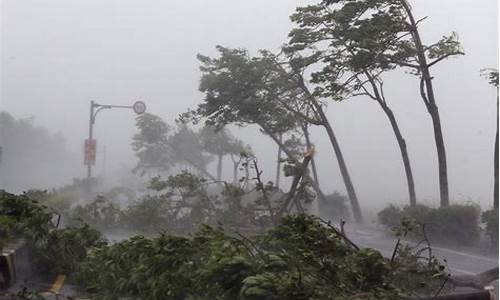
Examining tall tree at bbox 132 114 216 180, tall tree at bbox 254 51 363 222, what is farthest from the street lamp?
tall tree at bbox 254 51 363 222

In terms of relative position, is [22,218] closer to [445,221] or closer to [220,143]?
[220,143]

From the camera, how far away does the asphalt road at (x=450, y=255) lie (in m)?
4.45

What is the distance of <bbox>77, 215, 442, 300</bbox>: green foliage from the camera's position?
3121 mm

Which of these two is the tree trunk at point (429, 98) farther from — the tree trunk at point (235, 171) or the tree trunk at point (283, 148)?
the tree trunk at point (235, 171)

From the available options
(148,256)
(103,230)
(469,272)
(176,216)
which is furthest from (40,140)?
(469,272)

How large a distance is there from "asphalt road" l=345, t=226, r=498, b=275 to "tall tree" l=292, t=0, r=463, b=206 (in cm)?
70

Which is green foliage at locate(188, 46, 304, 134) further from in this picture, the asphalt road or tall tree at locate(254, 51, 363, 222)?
the asphalt road

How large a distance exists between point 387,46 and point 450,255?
2.06 meters

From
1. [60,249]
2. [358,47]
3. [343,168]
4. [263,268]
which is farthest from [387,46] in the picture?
[60,249]

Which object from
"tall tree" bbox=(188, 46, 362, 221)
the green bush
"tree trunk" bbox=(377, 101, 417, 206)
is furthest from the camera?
"tall tree" bbox=(188, 46, 362, 221)

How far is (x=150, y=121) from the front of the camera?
6453 millimetres

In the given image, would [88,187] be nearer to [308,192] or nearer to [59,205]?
[59,205]

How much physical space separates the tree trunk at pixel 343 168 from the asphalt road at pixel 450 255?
1.41ft

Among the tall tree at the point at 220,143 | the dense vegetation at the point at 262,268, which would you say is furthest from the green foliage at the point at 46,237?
the tall tree at the point at 220,143
